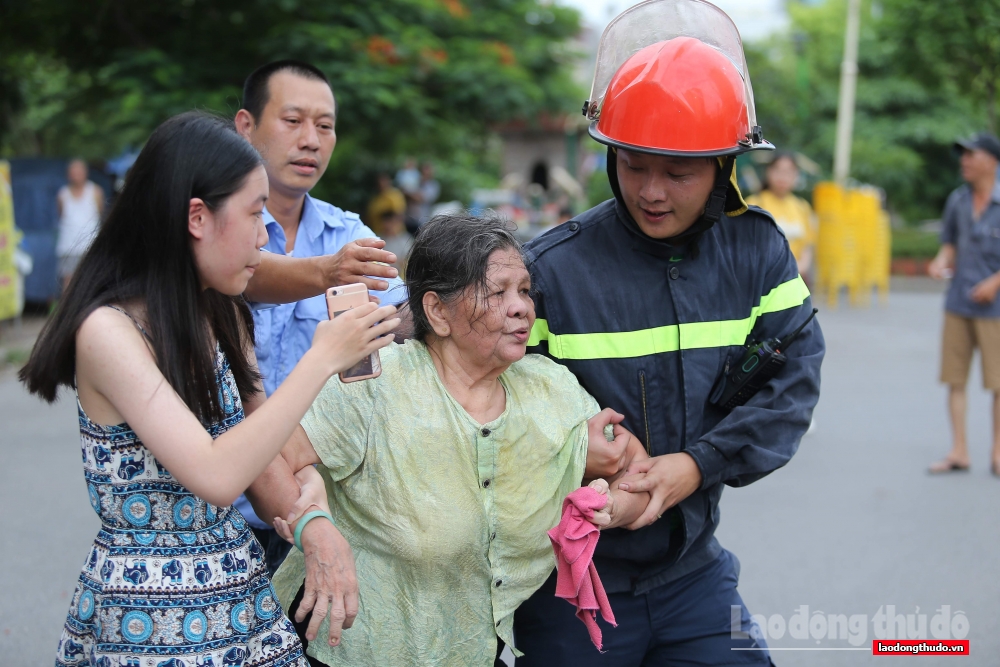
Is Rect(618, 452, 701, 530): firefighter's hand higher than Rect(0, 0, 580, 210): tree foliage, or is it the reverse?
Rect(0, 0, 580, 210): tree foliage

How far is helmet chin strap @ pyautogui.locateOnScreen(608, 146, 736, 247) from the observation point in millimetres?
2502

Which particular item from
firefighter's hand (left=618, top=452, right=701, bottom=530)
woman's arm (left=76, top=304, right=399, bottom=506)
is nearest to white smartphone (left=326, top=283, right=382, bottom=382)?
woman's arm (left=76, top=304, right=399, bottom=506)

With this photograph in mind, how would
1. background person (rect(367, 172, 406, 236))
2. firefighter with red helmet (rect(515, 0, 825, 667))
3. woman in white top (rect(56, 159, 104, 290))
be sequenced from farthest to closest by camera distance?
background person (rect(367, 172, 406, 236)) → woman in white top (rect(56, 159, 104, 290)) → firefighter with red helmet (rect(515, 0, 825, 667))

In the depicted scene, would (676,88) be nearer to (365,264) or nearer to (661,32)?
(661,32)

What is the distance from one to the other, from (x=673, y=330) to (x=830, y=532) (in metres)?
3.56

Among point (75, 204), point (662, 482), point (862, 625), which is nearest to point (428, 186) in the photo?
point (75, 204)

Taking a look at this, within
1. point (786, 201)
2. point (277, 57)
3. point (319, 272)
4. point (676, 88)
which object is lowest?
point (786, 201)

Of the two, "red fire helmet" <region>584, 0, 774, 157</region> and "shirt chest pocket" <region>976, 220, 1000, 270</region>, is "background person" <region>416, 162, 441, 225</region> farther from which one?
"red fire helmet" <region>584, 0, 774, 157</region>

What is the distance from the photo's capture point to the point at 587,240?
2.64 m

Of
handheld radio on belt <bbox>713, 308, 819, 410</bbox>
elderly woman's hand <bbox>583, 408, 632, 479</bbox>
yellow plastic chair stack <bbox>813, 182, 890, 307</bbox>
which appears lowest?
yellow plastic chair stack <bbox>813, 182, 890, 307</bbox>

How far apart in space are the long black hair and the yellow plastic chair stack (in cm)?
1342

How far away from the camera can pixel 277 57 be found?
10.9 m

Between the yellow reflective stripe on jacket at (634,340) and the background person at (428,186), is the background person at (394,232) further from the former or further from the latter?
the yellow reflective stripe on jacket at (634,340)

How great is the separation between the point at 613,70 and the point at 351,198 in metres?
14.6
